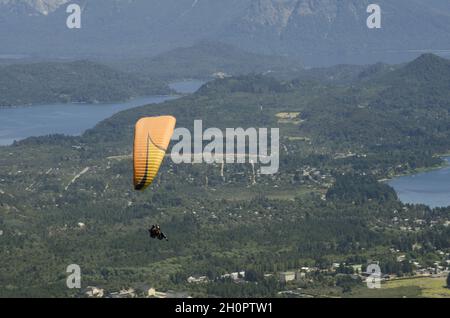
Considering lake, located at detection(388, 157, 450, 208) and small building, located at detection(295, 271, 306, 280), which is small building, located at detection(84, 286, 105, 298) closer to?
small building, located at detection(295, 271, 306, 280)

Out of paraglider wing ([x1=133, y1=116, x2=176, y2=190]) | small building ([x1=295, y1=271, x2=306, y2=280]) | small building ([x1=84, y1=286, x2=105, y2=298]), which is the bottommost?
small building ([x1=84, y1=286, x2=105, y2=298])

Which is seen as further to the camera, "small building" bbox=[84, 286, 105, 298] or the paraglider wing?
"small building" bbox=[84, 286, 105, 298]

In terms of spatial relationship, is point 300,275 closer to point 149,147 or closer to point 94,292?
point 94,292

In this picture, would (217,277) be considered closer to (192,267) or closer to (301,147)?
(192,267)

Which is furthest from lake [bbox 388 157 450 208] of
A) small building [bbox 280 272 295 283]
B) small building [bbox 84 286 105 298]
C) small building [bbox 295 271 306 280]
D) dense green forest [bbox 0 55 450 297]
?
small building [bbox 84 286 105 298]

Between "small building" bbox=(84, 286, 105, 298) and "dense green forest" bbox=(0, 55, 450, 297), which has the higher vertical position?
"dense green forest" bbox=(0, 55, 450, 297)

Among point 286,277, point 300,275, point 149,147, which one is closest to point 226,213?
point 300,275
